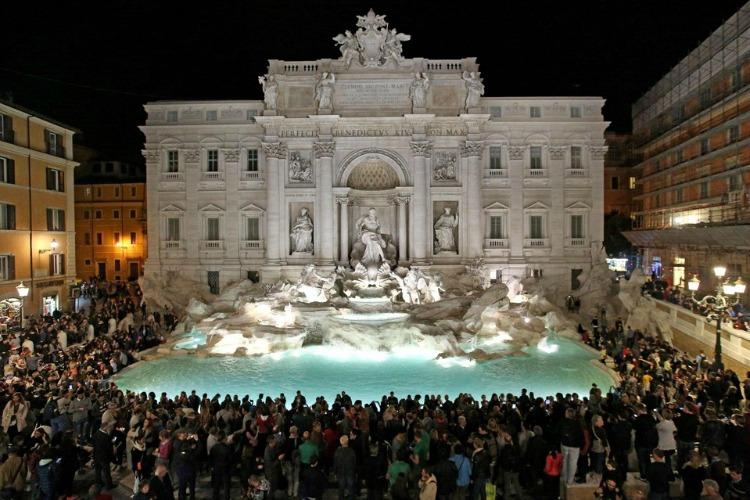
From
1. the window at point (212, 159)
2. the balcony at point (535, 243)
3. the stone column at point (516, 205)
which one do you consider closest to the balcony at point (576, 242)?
the balcony at point (535, 243)

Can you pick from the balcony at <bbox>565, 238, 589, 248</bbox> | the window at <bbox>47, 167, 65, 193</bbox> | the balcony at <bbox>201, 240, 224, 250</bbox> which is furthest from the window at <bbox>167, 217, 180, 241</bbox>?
the balcony at <bbox>565, 238, 589, 248</bbox>

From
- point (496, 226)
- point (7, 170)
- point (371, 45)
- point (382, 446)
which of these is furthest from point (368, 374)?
point (7, 170)

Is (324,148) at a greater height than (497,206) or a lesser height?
greater

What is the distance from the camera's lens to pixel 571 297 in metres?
25.8

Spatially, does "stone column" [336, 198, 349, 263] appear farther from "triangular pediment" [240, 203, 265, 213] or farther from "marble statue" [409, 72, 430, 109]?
"marble statue" [409, 72, 430, 109]

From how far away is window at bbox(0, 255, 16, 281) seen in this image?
2268cm

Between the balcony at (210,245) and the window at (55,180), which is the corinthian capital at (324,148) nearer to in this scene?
the balcony at (210,245)

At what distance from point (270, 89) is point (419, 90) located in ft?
27.8

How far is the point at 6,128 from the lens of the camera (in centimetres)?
2317

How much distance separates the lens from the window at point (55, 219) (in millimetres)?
26203

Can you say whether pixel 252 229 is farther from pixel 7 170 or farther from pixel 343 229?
pixel 7 170

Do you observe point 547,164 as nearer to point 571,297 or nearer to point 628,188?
point 571,297

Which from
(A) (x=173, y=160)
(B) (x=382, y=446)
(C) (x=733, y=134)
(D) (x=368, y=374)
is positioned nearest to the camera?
(B) (x=382, y=446)

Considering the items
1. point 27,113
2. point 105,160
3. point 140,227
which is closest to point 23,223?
point 27,113
